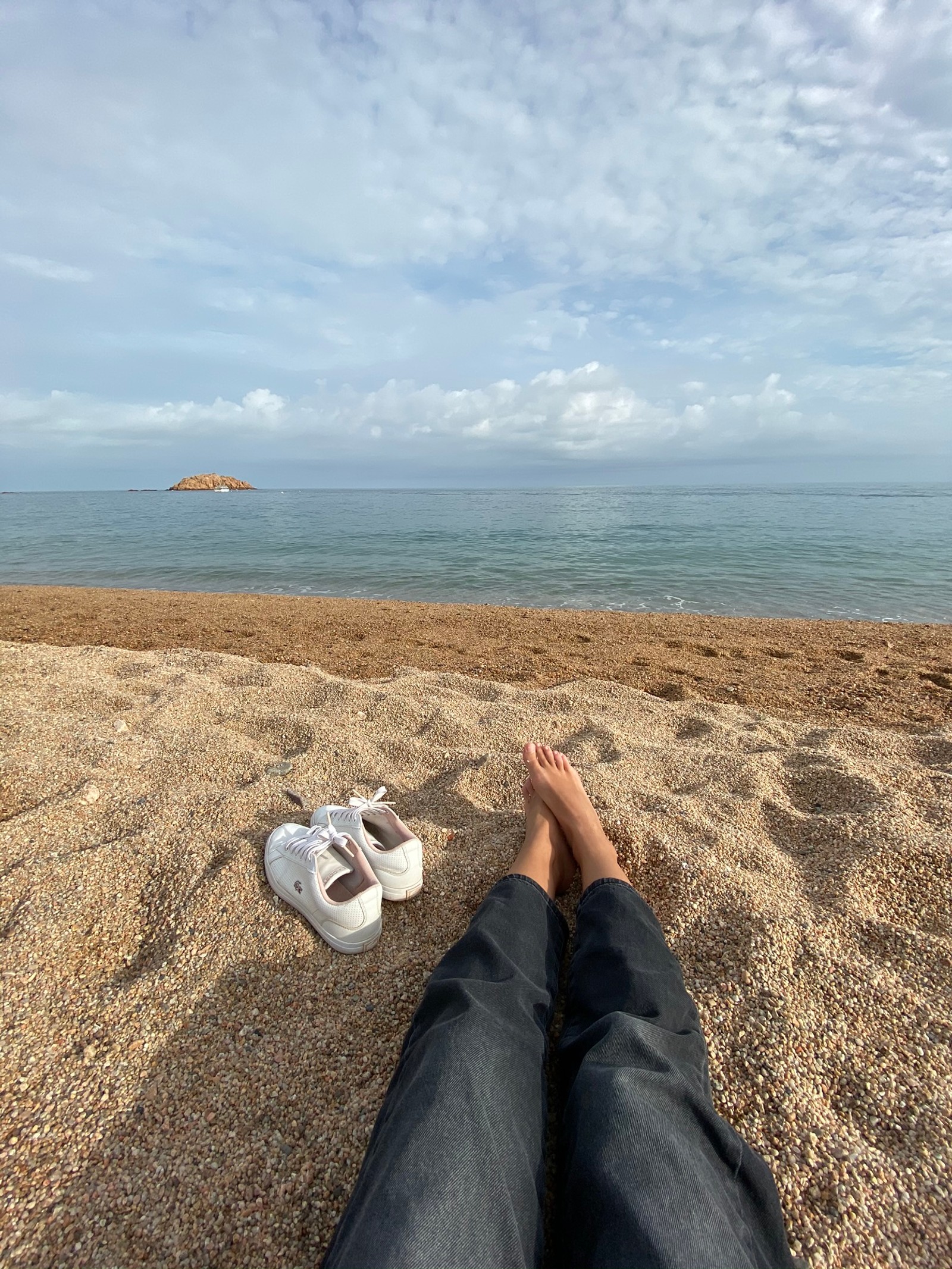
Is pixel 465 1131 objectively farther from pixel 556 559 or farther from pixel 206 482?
pixel 206 482

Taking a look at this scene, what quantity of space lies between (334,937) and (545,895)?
66cm

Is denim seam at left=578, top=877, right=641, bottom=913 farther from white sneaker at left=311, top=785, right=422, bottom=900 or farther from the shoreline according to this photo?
the shoreline

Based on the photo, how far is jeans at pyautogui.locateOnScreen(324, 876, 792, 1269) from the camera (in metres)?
0.87

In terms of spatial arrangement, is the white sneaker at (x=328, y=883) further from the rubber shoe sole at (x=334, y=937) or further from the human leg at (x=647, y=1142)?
the human leg at (x=647, y=1142)

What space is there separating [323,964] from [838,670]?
4.96 m

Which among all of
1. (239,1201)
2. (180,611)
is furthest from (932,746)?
(180,611)

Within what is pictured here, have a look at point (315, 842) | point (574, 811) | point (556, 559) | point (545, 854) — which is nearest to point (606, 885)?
point (545, 854)

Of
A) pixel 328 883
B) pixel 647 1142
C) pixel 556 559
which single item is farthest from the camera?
pixel 556 559

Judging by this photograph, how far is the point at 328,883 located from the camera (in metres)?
1.89

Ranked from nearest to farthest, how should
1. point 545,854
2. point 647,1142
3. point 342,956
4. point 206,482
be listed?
point 647,1142, point 342,956, point 545,854, point 206,482

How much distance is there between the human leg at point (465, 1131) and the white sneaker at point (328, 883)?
0.42 metres

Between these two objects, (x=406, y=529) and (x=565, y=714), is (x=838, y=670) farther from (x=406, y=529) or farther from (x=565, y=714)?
(x=406, y=529)

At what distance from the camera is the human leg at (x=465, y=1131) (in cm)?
87

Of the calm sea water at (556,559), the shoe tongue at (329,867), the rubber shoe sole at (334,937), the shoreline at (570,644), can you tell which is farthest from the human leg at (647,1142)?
the calm sea water at (556,559)
